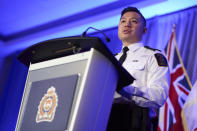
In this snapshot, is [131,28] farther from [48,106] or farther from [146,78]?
[48,106]

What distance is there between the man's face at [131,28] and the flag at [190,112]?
44.7 inches

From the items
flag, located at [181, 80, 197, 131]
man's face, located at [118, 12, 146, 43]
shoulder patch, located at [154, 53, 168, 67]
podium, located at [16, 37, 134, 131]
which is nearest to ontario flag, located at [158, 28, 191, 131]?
flag, located at [181, 80, 197, 131]

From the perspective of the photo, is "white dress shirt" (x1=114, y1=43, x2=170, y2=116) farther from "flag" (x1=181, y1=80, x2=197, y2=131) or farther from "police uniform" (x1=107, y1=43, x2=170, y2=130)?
"flag" (x1=181, y1=80, x2=197, y2=131)

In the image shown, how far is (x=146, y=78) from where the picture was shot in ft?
5.11

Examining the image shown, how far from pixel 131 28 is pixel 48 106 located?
89 cm

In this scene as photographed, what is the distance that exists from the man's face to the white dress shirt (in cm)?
5

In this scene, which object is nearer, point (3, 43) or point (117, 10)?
point (117, 10)

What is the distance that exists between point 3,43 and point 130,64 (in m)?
3.79

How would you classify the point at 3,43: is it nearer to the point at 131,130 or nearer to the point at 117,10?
the point at 117,10

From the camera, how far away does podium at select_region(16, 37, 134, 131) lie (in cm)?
101

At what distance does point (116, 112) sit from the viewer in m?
1.39

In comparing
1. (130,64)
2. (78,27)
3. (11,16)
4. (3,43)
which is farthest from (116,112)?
(3,43)

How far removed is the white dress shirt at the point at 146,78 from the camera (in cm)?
132

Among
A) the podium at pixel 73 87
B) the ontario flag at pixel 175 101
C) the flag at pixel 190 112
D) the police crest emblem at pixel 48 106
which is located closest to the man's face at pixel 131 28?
the podium at pixel 73 87
